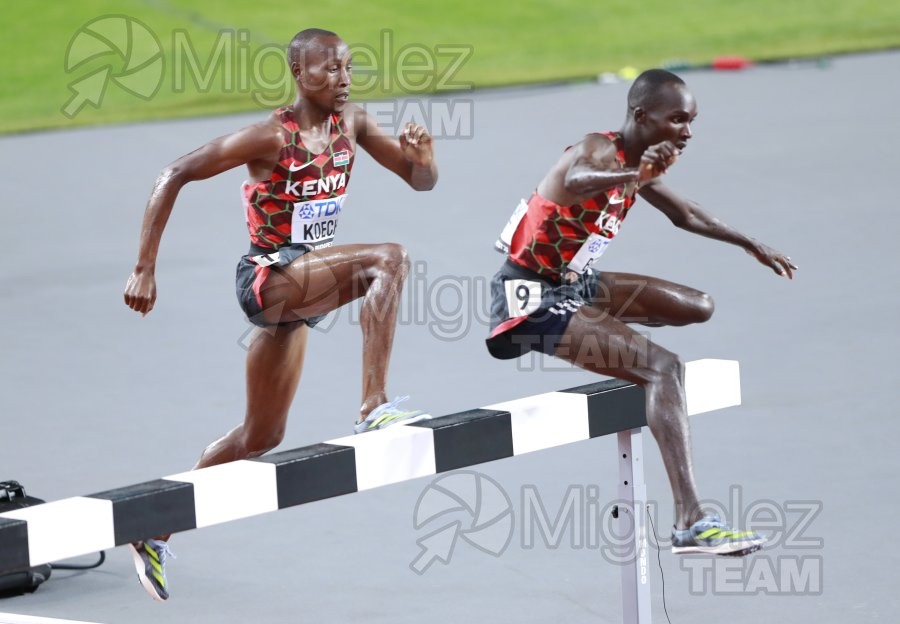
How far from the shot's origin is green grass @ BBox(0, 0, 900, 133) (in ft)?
53.4

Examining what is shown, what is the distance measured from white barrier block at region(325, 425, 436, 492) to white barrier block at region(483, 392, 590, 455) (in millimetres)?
337

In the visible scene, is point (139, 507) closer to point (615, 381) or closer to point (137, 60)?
point (615, 381)

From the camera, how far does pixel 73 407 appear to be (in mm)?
7961

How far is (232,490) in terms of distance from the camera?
13.1ft

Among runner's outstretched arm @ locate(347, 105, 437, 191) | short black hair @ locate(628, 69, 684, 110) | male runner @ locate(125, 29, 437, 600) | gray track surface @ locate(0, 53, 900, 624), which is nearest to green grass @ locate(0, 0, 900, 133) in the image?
gray track surface @ locate(0, 53, 900, 624)

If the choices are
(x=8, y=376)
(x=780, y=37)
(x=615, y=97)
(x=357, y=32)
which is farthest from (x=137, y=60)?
(x=8, y=376)

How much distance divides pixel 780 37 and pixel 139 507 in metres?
15.6

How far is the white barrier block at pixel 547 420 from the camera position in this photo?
4520 mm

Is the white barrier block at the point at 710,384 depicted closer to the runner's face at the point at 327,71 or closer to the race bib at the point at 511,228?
the race bib at the point at 511,228

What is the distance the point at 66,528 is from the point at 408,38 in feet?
47.0

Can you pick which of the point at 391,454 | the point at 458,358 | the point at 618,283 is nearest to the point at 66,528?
the point at 391,454

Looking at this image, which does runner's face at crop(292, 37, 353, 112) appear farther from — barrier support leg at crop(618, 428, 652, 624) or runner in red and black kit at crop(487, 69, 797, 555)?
barrier support leg at crop(618, 428, 652, 624)

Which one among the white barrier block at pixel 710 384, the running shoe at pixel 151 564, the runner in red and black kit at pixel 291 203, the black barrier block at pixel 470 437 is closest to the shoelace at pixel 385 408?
the black barrier block at pixel 470 437

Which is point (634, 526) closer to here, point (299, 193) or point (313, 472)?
point (313, 472)
